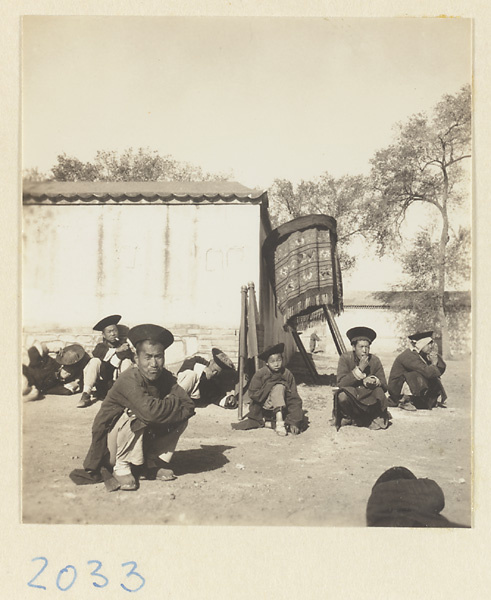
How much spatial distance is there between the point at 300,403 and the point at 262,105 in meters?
2.64

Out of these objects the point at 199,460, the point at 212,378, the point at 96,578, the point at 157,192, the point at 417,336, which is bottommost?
the point at 96,578

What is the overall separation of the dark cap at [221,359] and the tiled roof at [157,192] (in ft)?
5.02

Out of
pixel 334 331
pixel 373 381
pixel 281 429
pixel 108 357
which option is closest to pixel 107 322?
pixel 108 357

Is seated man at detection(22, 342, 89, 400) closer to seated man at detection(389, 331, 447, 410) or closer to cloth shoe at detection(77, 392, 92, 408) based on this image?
cloth shoe at detection(77, 392, 92, 408)

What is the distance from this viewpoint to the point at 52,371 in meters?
5.13

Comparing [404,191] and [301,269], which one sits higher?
[404,191]

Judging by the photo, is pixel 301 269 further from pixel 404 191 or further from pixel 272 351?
pixel 404 191

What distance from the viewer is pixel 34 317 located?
4520mm

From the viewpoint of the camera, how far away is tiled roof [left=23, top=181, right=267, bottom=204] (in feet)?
17.5

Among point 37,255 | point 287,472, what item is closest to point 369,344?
point 287,472

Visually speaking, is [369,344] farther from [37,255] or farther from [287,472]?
[37,255]

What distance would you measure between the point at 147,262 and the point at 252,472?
2245 mm

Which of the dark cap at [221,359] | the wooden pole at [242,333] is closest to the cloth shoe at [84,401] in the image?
the dark cap at [221,359]

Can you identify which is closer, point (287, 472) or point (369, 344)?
point (287, 472)
